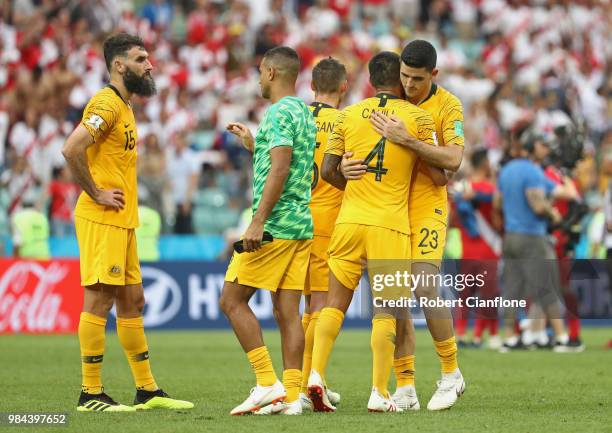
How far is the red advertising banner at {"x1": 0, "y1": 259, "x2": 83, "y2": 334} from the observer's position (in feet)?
58.7

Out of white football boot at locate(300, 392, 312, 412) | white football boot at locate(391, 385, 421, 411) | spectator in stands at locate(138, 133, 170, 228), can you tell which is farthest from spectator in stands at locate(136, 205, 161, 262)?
white football boot at locate(391, 385, 421, 411)

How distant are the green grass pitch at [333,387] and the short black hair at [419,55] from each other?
8.46 feet

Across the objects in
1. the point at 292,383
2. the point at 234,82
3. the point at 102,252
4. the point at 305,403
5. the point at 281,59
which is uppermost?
the point at 234,82

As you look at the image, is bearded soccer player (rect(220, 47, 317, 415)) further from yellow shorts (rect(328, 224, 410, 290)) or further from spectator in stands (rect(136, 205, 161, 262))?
spectator in stands (rect(136, 205, 161, 262))

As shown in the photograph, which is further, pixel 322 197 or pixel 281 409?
pixel 322 197

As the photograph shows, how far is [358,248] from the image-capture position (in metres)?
8.66

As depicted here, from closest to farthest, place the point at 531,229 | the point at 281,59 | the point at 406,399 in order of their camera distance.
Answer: the point at 281,59 < the point at 406,399 < the point at 531,229

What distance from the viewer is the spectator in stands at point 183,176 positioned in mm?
20797

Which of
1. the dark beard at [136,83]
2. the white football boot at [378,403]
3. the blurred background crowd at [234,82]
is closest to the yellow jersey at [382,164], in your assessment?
the white football boot at [378,403]

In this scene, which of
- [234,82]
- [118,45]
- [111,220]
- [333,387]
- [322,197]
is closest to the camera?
[111,220]

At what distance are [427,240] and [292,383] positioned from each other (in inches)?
58.6

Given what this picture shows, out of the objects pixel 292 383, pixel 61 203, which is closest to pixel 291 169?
pixel 292 383

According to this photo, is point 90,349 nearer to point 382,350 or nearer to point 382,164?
point 382,350

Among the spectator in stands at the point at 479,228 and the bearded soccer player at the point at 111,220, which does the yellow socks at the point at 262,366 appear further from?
the spectator in stands at the point at 479,228
